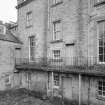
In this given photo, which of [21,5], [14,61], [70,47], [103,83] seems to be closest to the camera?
[103,83]

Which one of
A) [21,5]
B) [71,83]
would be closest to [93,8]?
[71,83]

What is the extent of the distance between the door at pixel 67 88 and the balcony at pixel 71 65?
4.18 ft

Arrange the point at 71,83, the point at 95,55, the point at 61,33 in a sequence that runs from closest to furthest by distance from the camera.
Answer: the point at 95,55 → the point at 71,83 → the point at 61,33

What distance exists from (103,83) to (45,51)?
8097 mm

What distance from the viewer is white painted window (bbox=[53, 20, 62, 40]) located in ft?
45.3

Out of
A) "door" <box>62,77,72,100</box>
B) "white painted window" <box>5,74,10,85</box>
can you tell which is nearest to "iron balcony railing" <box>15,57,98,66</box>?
"door" <box>62,77,72,100</box>

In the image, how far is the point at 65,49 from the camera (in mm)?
13016

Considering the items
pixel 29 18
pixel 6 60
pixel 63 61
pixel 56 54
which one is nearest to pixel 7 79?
pixel 6 60

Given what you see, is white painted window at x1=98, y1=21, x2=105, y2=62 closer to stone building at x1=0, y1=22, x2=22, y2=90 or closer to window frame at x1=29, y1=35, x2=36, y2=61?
window frame at x1=29, y1=35, x2=36, y2=61

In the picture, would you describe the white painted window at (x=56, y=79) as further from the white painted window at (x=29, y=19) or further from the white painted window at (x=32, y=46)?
the white painted window at (x=29, y=19)

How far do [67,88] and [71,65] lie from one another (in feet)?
7.71

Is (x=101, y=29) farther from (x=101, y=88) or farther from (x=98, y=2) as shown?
(x=101, y=88)

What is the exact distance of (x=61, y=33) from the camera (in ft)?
44.7

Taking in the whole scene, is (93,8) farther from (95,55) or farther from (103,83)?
(103,83)
